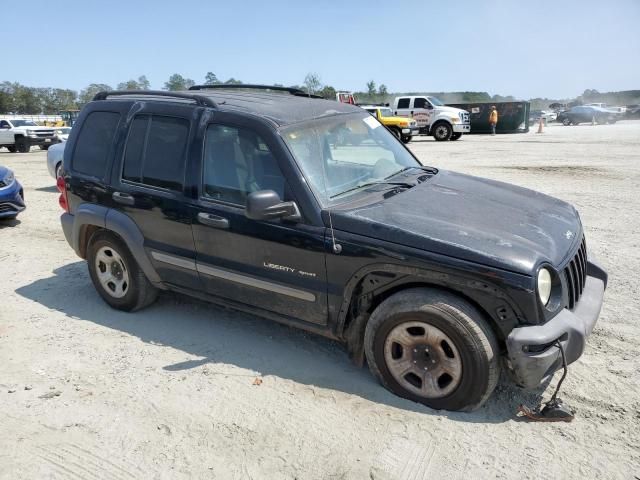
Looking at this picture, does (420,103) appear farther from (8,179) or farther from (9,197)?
(9,197)

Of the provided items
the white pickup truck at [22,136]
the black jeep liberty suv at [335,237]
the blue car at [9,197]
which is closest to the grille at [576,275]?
the black jeep liberty suv at [335,237]

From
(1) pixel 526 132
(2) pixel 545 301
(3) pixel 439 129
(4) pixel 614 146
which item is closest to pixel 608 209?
(2) pixel 545 301

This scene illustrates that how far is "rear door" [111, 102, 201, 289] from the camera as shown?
4.18 meters

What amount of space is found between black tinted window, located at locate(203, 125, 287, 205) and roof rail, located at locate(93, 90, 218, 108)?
0.23m

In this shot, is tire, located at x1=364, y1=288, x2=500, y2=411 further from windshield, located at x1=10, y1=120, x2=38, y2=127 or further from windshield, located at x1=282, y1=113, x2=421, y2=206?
windshield, located at x1=10, y1=120, x2=38, y2=127

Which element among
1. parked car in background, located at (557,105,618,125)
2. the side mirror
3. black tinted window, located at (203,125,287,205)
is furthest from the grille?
parked car in background, located at (557,105,618,125)

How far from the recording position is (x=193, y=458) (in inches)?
117

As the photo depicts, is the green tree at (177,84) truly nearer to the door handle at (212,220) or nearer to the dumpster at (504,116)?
the door handle at (212,220)

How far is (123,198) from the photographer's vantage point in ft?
14.9

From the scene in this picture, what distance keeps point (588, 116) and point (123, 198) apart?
4232 cm

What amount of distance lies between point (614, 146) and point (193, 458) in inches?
828

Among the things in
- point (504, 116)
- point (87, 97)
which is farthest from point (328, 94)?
point (87, 97)

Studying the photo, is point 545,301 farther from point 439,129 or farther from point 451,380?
point 439,129

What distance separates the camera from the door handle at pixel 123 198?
176 inches
